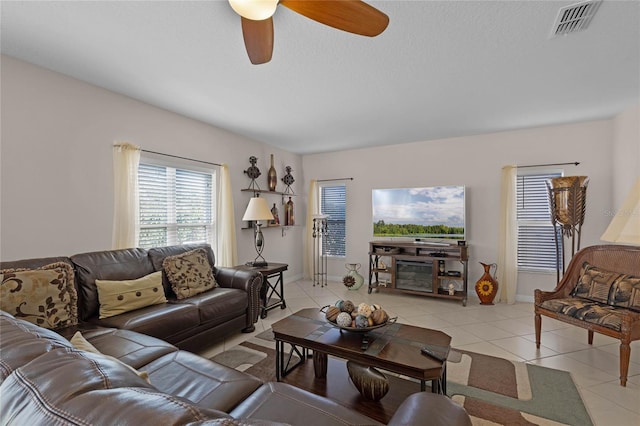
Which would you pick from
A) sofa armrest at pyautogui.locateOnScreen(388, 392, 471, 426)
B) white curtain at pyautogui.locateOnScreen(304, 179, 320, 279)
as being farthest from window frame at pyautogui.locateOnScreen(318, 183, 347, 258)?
sofa armrest at pyautogui.locateOnScreen(388, 392, 471, 426)

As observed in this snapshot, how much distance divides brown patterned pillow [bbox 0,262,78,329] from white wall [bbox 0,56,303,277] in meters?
0.57

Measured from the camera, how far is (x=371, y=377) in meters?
1.72

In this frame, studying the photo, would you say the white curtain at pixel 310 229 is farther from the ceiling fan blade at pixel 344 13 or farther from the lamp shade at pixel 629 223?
the ceiling fan blade at pixel 344 13

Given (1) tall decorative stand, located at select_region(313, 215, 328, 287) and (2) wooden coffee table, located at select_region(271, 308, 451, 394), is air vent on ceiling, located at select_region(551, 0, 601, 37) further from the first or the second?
(1) tall decorative stand, located at select_region(313, 215, 328, 287)

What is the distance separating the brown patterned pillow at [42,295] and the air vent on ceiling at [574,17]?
3725 millimetres

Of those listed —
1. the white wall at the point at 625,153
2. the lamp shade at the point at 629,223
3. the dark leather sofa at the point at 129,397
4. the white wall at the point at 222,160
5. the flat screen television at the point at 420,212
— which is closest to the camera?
the dark leather sofa at the point at 129,397

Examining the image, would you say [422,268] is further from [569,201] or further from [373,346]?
[373,346]

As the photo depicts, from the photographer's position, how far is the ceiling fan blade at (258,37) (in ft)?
5.00

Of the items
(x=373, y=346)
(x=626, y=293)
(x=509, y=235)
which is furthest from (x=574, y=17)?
(x=509, y=235)

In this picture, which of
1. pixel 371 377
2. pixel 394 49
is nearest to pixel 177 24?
pixel 394 49

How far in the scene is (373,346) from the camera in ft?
5.89

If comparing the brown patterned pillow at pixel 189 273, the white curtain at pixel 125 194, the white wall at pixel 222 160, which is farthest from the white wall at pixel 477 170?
the white curtain at pixel 125 194

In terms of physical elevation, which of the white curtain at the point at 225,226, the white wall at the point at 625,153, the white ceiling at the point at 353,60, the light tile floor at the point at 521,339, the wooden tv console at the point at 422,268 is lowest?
the light tile floor at the point at 521,339

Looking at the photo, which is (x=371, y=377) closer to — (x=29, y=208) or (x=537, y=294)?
(x=537, y=294)
